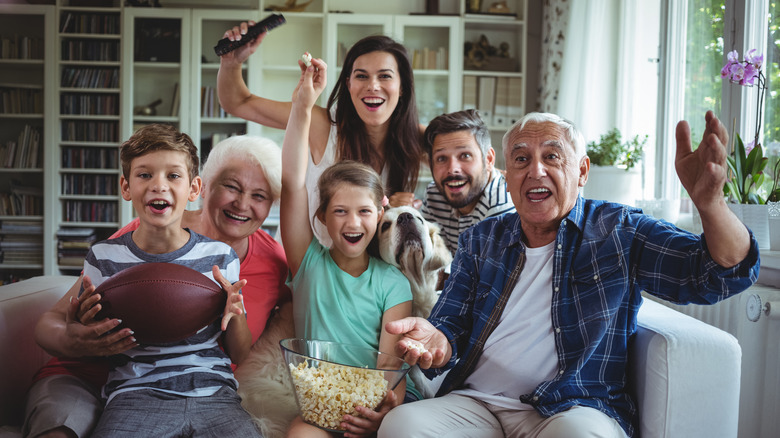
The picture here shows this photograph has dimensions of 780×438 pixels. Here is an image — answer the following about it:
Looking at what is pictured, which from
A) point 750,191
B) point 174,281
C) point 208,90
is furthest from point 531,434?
point 208,90

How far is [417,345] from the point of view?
1.40 meters

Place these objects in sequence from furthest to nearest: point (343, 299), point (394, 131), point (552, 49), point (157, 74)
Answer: point (157, 74) < point (552, 49) < point (394, 131) < point (343, 299)

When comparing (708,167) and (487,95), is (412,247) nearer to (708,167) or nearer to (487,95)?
(708,167)

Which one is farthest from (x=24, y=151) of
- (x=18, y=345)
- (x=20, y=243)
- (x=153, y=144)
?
(x=153, y=144)

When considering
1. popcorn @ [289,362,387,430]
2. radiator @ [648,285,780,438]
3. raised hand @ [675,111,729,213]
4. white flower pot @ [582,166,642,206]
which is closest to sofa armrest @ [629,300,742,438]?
raised hand @ [675,111,729,213]

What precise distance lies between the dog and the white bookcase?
3352 millimetres

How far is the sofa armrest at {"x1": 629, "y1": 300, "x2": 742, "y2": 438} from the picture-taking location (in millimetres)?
1303

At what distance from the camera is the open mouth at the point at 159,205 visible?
4.79 feet

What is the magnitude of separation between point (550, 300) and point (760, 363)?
725mm

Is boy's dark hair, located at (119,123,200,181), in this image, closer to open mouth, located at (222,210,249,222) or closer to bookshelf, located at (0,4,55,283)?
open mouth, located at (222,210,249,222)

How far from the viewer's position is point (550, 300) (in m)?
1.50

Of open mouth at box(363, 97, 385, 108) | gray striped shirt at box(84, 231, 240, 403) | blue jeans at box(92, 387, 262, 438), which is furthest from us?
open mouth at box(363, 97, 385, 108)

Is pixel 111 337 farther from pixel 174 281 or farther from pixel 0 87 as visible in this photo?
pixel 0 87

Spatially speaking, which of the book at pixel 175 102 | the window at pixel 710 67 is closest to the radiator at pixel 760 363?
the window at pixel 710 67
